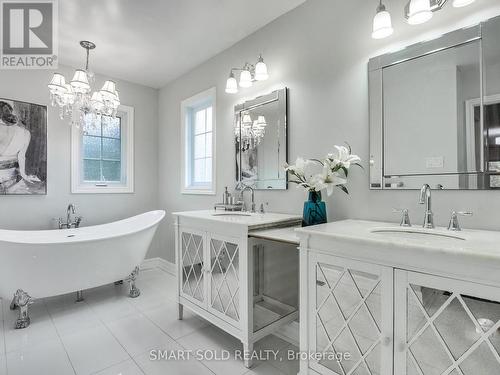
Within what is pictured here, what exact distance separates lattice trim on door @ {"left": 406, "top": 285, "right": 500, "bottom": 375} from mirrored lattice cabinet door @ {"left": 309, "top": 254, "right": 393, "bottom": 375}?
0.25ft

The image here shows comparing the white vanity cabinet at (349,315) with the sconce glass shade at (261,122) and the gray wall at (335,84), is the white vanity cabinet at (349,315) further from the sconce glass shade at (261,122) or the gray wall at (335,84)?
the sconce glass shade at (261,122)

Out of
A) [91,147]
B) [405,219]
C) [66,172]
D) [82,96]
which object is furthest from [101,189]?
[405,219]

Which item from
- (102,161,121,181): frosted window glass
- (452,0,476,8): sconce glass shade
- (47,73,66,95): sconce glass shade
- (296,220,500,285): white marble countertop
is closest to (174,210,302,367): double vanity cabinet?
(296,220,500,285): white marble countertop

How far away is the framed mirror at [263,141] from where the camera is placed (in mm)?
2066

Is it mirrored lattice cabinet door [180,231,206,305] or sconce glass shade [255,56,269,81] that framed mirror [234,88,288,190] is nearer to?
sconce glass shade [255,56,269,81]

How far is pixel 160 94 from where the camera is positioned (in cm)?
367

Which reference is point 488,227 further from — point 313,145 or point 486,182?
point 313,145

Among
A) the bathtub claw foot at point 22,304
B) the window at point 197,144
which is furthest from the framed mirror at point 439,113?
the bathtub claw foot at point 22,304

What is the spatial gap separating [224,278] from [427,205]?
128 cm

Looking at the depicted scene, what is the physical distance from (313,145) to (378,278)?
3.52 feet

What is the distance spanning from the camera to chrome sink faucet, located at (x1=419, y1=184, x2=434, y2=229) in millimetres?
1279

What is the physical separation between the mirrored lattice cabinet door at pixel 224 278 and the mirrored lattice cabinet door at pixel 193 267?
0.38 feet

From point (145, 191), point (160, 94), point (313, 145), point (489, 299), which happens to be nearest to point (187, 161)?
point (145, 191)

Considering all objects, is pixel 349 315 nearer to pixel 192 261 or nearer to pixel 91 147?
pixel 192 261
